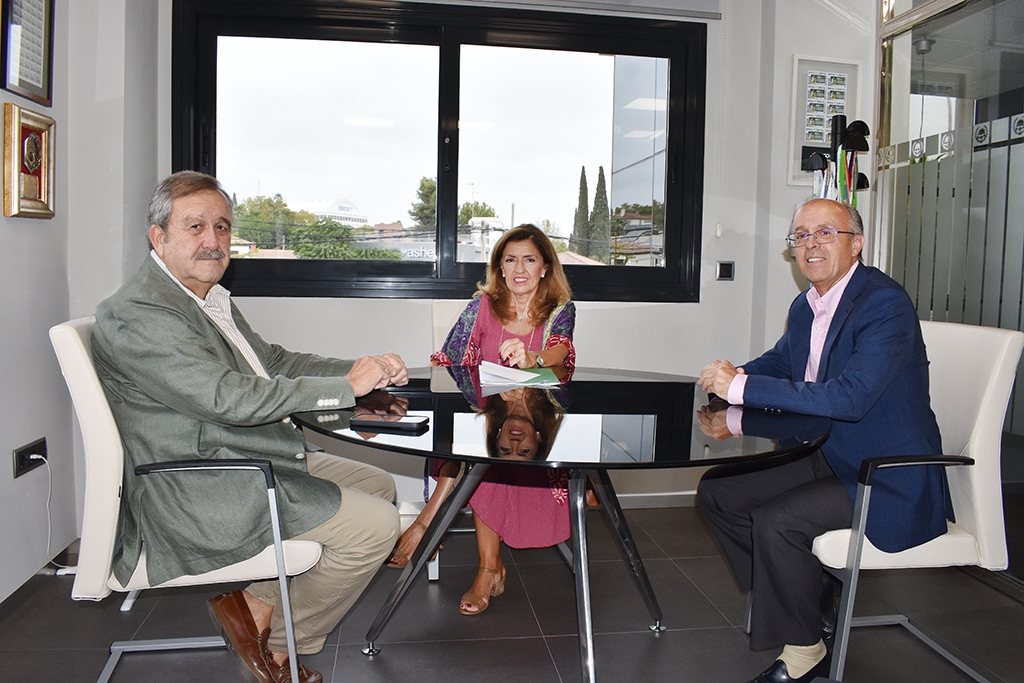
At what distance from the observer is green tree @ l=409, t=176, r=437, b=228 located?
3.84 meters

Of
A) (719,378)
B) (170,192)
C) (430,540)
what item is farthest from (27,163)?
(719,378)

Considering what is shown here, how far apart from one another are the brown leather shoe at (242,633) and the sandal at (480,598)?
2.54 ft

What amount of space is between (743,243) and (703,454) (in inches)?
98.3

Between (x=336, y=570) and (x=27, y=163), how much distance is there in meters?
1.77

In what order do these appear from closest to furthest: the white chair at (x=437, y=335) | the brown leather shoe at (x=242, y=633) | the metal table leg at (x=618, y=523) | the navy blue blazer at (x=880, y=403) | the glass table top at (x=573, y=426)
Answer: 1. the glass table top at (x=573, y=426)
2. the navy blue blazer at (x=880, y=403)
3. the brown leather shoe at (x=242, y=633)
4. the metal table leg at (x=618, y=523)
5. the white chair at (x=437, y=335)

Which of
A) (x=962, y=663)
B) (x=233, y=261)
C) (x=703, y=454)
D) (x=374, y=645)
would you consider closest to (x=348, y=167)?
(x=233, y=261)

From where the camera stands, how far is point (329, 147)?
3766 mm

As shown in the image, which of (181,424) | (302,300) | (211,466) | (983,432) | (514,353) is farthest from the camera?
(302,300)

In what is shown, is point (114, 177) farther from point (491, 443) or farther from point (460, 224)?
point (491, 443)

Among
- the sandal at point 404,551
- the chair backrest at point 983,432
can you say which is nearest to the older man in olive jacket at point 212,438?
the sandal at point 404,551

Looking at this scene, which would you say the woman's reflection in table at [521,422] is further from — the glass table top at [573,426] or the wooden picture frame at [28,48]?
the wooden picture frame at [28,48]

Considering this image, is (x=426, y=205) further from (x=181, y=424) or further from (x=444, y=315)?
(x=181, y=424)

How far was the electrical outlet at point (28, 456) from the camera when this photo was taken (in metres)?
2.61

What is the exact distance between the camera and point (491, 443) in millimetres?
1759
